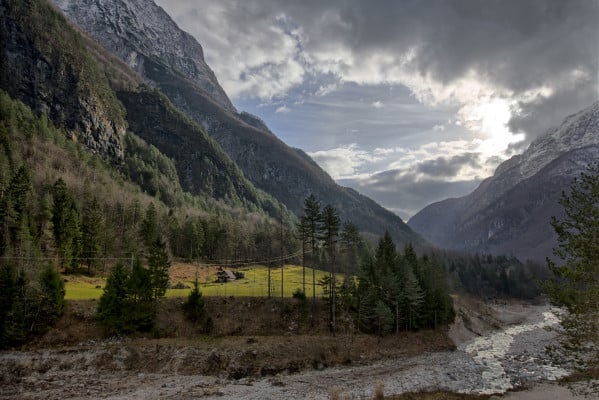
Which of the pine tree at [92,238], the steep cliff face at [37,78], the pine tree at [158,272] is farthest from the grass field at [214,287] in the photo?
A: the steep cliff face at [37,78]

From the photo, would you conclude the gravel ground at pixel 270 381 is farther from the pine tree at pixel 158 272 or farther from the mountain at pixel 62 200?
the mountain at pixel 62 200

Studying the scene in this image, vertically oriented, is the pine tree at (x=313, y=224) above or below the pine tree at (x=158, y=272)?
above

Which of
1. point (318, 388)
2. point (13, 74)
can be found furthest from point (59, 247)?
point (13, 74)

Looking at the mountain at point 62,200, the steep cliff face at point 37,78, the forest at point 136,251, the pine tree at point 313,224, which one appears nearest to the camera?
the forest at point 136,251

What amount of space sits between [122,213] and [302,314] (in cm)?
7211

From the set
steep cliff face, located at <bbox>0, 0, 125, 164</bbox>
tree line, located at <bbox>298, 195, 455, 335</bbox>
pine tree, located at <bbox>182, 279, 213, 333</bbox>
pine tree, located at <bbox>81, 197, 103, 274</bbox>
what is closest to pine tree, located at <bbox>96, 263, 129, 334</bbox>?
pine tree, located at <bbox>182, 279, 213, 333</bbox>

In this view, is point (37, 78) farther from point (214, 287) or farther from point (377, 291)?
point (377, 291)

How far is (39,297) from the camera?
1889 inches

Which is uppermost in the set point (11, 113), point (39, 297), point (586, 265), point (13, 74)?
point (13, 74)

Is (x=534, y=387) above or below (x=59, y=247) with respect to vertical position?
below

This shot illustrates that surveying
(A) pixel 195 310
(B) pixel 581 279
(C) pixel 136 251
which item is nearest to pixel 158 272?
(A) pixel 195 310

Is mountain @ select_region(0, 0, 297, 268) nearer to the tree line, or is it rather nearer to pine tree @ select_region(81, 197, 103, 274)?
pine tree @ select_region(81, 197, 103, 274)

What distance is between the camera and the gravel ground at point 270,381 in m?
34.2

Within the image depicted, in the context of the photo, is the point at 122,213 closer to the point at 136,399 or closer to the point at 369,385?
the point at 136,399
